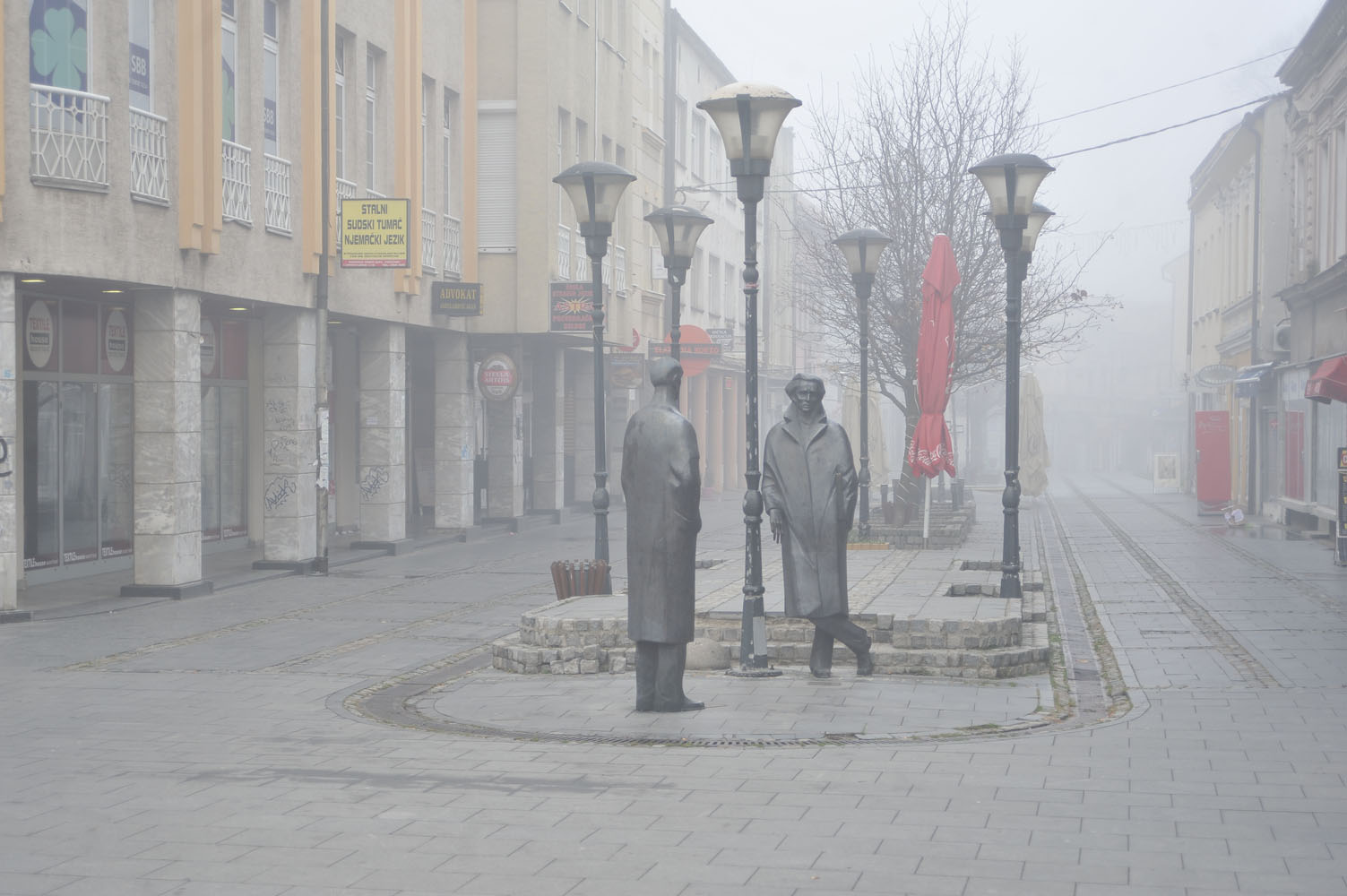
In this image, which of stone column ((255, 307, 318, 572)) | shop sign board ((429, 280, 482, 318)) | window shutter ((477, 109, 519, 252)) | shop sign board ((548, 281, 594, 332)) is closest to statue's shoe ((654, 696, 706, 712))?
stone column ((255, 307, 318, 572))

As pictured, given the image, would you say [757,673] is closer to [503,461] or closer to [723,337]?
[503,461]

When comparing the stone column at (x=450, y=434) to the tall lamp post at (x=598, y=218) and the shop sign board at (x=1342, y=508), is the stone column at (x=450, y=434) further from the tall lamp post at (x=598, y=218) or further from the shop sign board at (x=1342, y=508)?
the shop sign board at (x=1342, y=508)

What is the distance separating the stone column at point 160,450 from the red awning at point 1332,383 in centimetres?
1639

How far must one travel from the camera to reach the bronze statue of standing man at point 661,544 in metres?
9.07

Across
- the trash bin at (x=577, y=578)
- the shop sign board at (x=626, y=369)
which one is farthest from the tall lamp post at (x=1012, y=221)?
the shop sign board at (x=626, y=369)

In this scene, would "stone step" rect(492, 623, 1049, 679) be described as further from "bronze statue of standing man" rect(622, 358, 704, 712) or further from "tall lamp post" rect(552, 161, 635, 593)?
"tall lamp post" rect(552, 161, 635, 593)

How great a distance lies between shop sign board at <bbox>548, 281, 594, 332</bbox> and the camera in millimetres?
27062

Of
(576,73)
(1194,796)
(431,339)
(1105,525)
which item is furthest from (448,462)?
(1194,796)

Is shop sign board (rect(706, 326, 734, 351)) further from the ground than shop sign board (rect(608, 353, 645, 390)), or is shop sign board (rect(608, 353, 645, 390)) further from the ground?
shop sign board (rect(706, 326, 734, 351))

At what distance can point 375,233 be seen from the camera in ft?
66.6

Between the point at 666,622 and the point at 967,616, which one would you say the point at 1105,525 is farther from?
the point at 666,622

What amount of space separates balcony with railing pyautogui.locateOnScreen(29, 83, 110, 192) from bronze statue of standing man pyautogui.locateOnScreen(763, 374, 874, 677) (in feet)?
27.0

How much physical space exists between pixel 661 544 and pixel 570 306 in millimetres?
18409

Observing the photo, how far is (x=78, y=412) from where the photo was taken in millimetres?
18391
